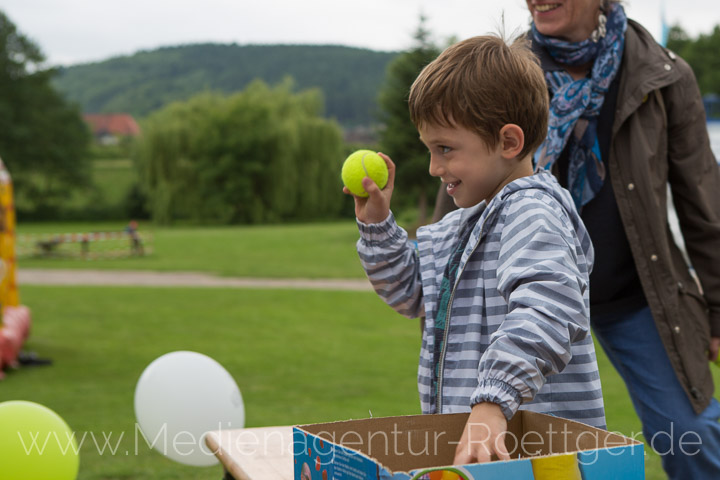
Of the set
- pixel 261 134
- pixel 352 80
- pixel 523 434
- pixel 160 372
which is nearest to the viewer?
pixel 523 434

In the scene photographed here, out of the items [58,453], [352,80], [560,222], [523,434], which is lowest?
[352,80]

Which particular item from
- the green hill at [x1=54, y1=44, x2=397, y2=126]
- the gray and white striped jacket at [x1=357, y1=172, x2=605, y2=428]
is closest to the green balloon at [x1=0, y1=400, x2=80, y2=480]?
the gray and white striped jacket at [x1=357, y1=172, x2=605, y2=428]

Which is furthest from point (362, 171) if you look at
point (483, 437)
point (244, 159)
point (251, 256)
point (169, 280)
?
point (244, 159)

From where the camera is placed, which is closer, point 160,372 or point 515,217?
point 515,217

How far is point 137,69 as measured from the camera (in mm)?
120438

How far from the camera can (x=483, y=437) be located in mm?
1549

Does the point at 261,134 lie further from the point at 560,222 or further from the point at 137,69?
the point at 137,69

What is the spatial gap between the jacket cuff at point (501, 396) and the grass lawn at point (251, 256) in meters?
19.4

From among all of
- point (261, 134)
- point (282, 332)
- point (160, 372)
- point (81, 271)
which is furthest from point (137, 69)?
point (160, 372)

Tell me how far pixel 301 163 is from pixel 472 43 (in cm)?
4077

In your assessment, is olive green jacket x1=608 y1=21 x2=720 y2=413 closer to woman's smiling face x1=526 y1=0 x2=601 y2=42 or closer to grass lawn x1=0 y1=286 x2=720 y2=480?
woman's smiling face x1=526 y1=0 x2=601 y2=42

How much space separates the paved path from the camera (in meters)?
19.1

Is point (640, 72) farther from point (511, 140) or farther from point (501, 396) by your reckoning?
point (501, 396)

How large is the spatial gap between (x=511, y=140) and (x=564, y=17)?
1206 mm
